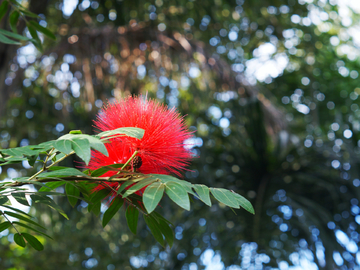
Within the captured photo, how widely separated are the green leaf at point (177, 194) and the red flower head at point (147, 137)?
0.17 m

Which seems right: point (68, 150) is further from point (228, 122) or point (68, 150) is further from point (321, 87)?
point (321, 87)

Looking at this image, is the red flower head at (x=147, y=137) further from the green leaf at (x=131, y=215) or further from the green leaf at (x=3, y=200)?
the green leaf at (x=3, y=200)

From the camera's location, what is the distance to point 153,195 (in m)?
0.65

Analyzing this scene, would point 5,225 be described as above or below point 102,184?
below

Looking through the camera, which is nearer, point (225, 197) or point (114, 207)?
point (225, 197)

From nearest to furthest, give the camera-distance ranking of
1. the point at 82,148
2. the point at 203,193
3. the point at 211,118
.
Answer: the point at 82,148 → the point at 203,193 → the point at 211,118

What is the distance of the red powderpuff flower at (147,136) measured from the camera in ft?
2.72

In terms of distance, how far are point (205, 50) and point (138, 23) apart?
769 millimetres

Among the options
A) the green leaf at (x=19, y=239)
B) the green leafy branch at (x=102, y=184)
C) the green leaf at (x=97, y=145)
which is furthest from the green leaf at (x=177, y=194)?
the green leaf at (x=19, y=239)

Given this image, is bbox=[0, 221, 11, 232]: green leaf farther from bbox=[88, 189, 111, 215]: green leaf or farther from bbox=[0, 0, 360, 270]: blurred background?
bbox=[0, 0, 360, 270]: blurred background

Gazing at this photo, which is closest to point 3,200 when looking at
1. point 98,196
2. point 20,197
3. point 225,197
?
point 20,197

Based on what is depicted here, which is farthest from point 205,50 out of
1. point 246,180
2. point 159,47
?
point 246,180

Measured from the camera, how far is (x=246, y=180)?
8.48 ft

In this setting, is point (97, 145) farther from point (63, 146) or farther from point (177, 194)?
point (177, 194)
